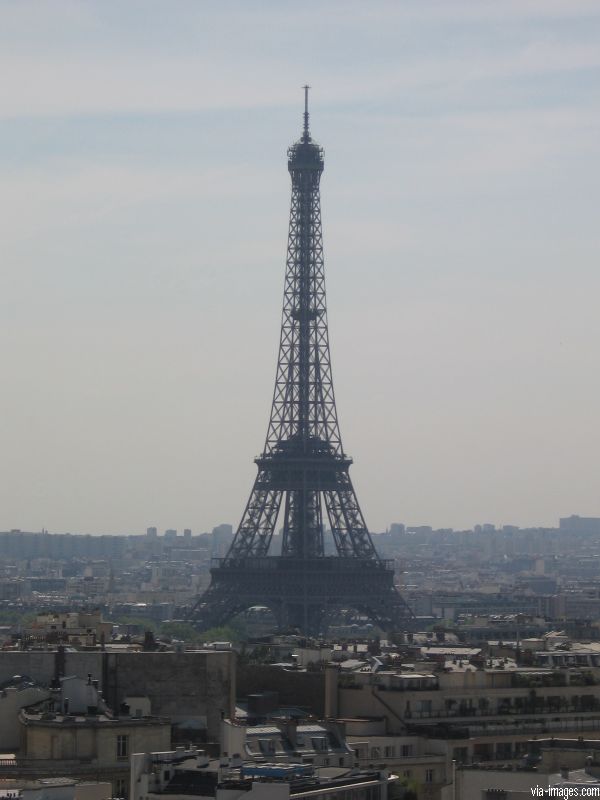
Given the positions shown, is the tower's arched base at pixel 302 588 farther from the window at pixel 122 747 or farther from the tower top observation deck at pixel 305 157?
the window at pixel 122 747

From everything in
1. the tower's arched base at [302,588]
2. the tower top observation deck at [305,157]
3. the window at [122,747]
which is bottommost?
the window at [122,747]

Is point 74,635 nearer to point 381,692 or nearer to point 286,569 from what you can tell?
point 381,692

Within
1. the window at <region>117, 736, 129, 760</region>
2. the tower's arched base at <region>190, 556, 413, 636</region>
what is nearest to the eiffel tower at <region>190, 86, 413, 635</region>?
the tower's arched base at <region>190, 556, 413, 636</region>

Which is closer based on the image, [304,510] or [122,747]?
[122,747]

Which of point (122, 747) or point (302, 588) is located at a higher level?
point (302, 588)

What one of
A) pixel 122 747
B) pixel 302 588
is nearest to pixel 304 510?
pixel 302 588

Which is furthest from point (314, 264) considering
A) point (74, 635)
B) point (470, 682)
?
point (470, 682)

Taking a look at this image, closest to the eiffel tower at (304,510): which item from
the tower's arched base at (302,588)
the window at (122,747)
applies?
Answer: the tower's arched base at (302,588)

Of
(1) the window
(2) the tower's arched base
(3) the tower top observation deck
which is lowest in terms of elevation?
(1) the window

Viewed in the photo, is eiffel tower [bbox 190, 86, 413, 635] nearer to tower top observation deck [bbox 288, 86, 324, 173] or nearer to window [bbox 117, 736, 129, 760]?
tower top observation deck [bbox 288, 86, 324, 173]

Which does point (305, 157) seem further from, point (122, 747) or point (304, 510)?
point (122, 747)
